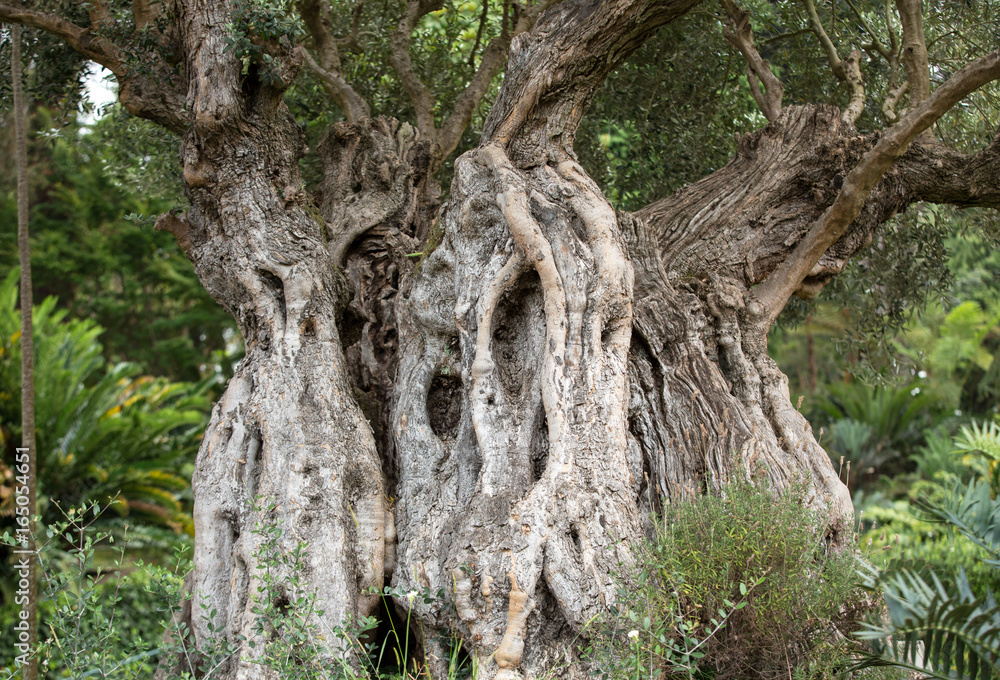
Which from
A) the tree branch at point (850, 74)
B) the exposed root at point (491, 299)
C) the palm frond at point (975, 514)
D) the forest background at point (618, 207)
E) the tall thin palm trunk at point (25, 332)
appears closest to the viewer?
the palm frond at point (975, 514)

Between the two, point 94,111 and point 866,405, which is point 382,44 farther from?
point 866,405

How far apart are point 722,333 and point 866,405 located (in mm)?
11399

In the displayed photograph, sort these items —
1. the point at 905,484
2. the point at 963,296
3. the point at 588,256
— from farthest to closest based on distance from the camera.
→ the point at 963,296, the point at 905,484, the point at 588,256

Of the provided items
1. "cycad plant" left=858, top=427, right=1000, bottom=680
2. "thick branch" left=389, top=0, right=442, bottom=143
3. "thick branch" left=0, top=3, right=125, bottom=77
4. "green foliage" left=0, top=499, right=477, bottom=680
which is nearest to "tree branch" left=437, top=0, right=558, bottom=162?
"thick branch" left=389, top=0, right=442, bottom=143

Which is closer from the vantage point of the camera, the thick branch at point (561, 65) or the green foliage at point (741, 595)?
the green foliage at point (741, 595)

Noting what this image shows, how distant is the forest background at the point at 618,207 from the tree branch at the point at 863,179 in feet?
2.57

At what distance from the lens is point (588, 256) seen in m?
3.84

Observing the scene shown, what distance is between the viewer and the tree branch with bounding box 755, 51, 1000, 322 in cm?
359

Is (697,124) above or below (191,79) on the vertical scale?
above

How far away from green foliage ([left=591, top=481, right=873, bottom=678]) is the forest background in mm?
404

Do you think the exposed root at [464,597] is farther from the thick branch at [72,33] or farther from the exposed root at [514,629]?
the thick branch at [72,33]

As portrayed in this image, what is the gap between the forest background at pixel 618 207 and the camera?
6082mm

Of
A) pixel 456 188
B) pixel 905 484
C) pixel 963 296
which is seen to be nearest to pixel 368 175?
pixel 456 188

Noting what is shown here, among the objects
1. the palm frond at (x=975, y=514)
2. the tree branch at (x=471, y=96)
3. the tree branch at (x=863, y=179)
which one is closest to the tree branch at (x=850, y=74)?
the tree branch at (x=863, y=179)
